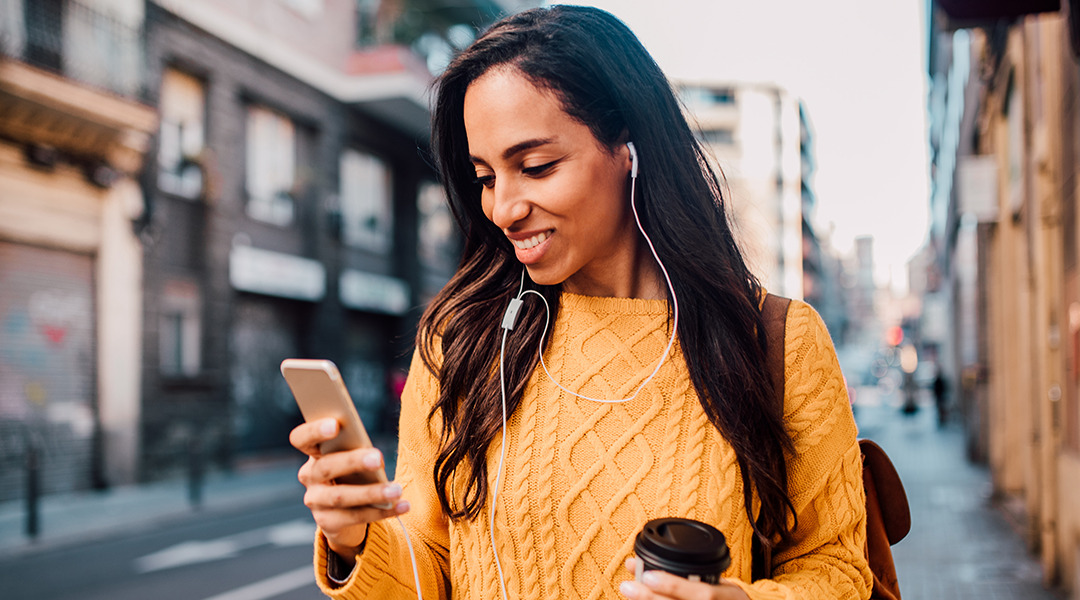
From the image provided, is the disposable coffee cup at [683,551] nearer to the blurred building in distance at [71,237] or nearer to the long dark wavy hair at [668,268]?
the long dark wavy hair at [668,268]

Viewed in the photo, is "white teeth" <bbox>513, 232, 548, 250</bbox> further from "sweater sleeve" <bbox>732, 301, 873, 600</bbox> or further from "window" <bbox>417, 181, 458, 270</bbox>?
"window" <bbox>417, 181, 458, 270</bbox>

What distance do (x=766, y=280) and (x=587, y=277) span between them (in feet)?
1.51

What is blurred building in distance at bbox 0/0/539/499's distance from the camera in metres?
10.6

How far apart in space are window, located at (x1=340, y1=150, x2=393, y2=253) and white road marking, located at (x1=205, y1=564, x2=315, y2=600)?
11.4 meters

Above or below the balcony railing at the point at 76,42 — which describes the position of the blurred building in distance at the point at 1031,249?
below

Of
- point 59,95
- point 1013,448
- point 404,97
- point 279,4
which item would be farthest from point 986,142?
point 59,95

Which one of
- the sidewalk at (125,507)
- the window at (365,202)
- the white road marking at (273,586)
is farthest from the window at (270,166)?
the white road marking at (273,586)

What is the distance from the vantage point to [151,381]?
12.2 meters

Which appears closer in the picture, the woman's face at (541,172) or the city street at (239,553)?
the woman's face at (541,172)

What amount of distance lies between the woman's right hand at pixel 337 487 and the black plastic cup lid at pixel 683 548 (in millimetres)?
413

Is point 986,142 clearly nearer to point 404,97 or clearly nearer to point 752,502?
point 404,97

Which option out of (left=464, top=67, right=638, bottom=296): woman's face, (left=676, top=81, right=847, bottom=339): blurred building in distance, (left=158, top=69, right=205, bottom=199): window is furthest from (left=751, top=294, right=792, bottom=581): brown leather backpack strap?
(left=676, top=81, right=847, bottom=339): blurred building in distance

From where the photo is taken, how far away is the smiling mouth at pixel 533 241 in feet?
5.15

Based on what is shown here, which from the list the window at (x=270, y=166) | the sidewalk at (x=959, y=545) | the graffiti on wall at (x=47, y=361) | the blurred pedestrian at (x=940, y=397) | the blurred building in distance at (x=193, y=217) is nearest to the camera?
the sidewalk at (x=959, y=545)
